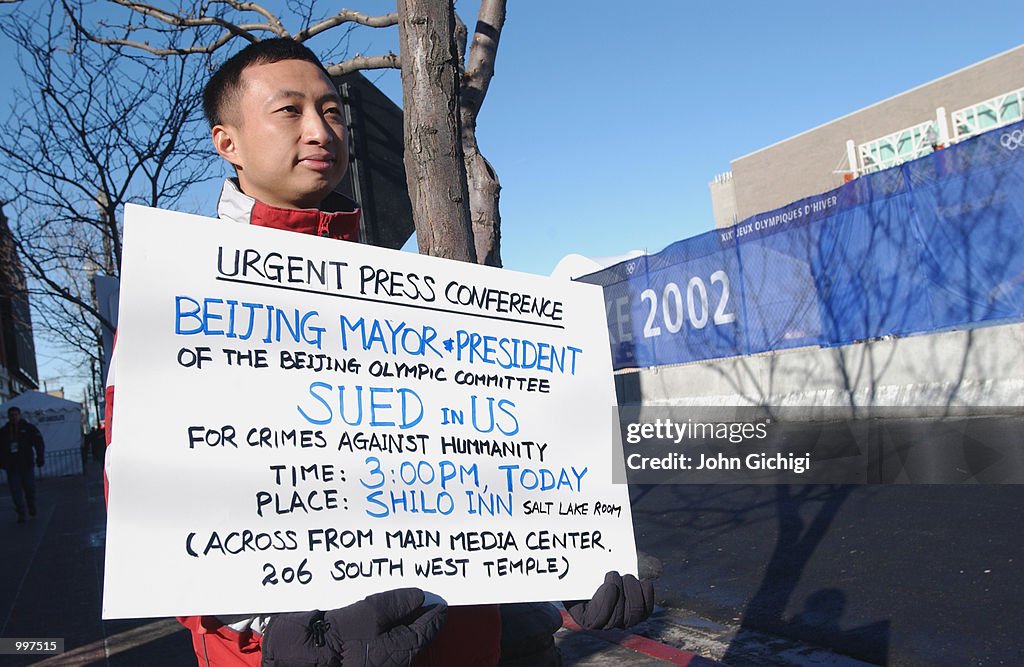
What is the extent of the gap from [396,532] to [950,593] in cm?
452

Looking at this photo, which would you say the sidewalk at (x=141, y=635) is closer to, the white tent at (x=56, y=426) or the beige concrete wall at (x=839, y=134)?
the white tent at (x=56, y=426)

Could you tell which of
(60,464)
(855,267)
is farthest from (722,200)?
(855,267)

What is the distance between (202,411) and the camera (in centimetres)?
169

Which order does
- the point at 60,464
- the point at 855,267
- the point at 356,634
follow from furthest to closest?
the point at 60,464 → the point at 855,267 → the point at 356,634

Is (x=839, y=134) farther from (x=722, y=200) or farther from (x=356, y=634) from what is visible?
(x=356, y=634)

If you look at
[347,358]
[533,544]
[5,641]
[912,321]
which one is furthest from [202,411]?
[912,321]

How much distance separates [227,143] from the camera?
2.02 m

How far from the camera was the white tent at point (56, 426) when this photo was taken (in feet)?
103

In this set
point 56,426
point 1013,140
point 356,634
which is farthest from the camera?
point 56,426

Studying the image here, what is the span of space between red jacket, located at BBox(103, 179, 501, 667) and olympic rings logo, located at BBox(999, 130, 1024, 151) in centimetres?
983

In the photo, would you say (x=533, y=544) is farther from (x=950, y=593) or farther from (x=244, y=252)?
(x=950, y=593)

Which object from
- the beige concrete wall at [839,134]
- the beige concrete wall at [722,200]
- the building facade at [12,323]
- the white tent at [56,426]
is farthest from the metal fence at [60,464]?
the beige concrete wall at [722,200]

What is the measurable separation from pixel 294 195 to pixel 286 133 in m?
0.14

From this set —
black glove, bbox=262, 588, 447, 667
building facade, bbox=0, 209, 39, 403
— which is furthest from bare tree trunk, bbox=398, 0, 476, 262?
building facade, bbox=0, 209, 39, 403
